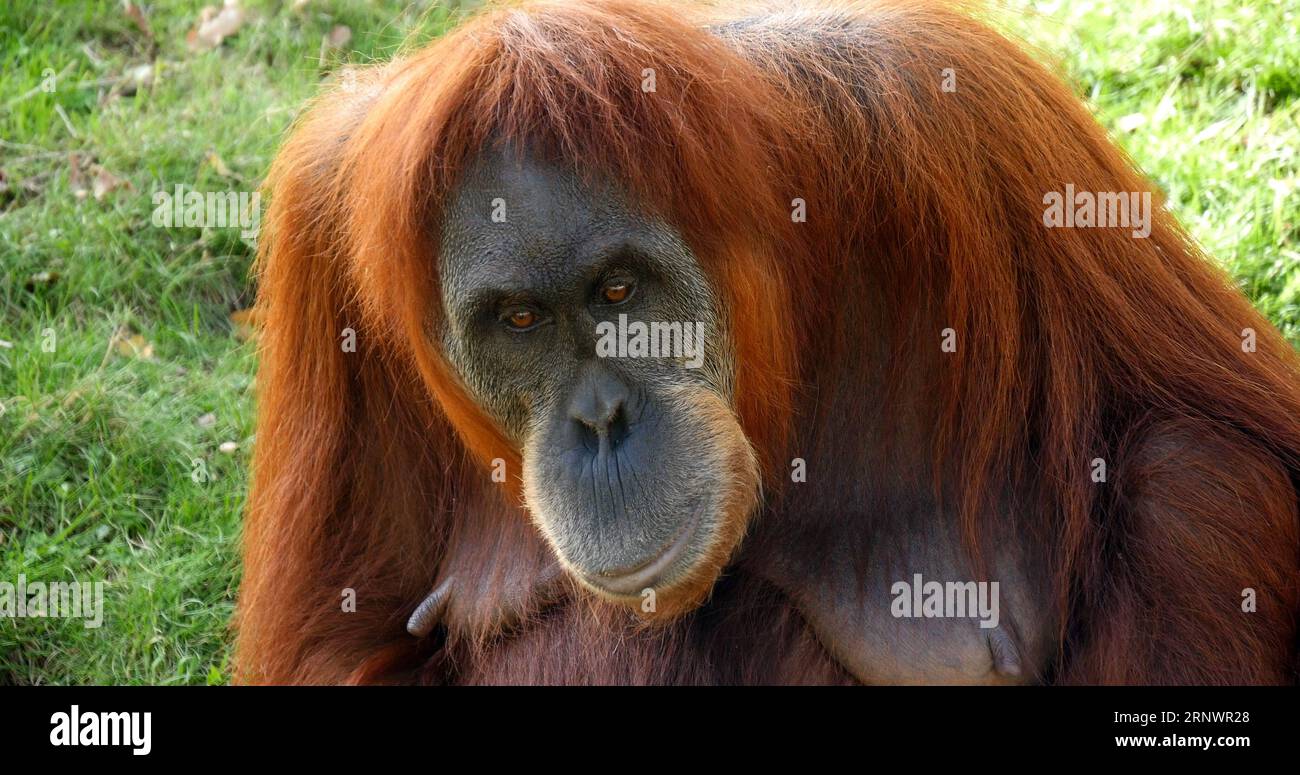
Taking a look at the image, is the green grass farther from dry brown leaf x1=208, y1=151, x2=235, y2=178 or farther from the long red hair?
the long red hair

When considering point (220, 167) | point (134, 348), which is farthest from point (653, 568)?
point (220, 167)

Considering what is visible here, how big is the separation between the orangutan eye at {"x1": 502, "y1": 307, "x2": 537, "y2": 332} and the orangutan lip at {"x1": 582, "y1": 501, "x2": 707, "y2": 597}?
0.46m

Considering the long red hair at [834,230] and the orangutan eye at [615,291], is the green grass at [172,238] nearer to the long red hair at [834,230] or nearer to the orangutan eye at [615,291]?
the long red hair at [834,230]

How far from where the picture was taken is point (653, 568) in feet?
9.25

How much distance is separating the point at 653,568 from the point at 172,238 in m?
2.95

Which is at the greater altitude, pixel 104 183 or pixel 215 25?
pixel 215 25

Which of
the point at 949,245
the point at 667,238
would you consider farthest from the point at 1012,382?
the point at 667,238

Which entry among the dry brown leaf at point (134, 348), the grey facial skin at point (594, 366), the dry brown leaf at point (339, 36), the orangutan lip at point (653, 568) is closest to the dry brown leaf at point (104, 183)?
the dry brown leaf at point (134, 348)

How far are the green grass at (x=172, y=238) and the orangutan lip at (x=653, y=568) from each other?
157cm

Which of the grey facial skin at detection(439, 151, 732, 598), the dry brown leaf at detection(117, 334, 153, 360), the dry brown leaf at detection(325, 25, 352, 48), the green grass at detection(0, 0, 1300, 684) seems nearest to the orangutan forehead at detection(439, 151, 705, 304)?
the grey facial skin at detection(439, 151, 732, 598)

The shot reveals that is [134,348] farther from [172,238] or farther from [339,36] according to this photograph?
[339,36]
